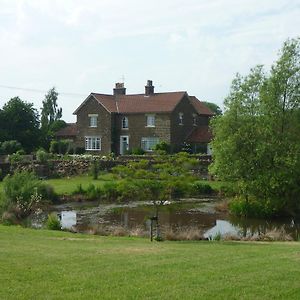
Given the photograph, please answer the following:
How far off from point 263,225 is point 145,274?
2099 cm

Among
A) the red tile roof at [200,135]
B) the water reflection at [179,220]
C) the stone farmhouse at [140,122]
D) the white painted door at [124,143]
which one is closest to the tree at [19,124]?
the stone farmhouse at [140,122]

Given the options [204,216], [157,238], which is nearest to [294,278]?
[157,238]

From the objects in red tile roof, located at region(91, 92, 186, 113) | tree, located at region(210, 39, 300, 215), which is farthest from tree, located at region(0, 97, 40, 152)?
tree, located at region(210, 39, 300, 215)

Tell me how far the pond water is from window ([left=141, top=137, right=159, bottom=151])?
24377mm

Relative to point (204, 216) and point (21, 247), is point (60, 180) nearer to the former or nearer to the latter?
point (204, 216)

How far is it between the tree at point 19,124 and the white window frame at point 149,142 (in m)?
14.0

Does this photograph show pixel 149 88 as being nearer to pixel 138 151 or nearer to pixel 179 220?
pixel 138 151

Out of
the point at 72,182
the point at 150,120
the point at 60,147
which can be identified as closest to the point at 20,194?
the point at 72,182

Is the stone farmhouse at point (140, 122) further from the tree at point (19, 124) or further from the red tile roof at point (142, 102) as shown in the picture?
the tree at point (19, 124)

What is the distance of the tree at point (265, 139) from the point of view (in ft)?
103

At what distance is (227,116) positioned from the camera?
3294cm

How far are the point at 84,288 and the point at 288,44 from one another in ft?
85.7

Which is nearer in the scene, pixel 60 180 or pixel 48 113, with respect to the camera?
pixel 60 180

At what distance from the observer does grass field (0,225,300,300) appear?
350 inches
